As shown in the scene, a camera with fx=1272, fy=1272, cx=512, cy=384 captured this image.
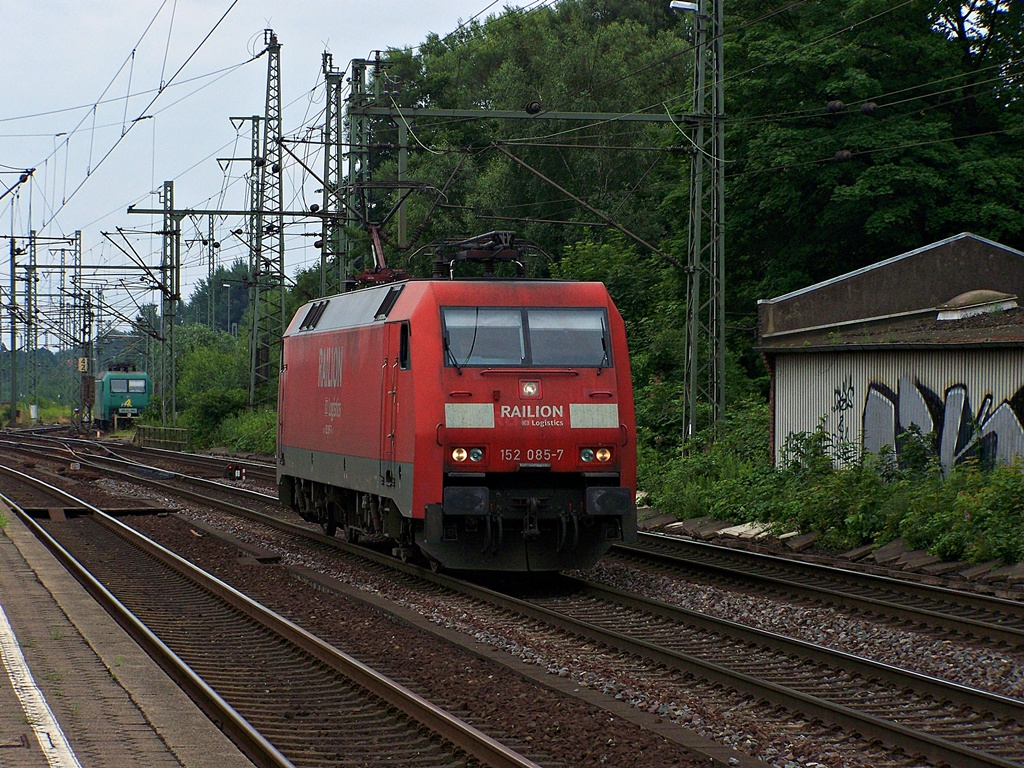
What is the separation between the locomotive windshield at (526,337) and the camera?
13617 millimetres

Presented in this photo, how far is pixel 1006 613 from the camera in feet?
38.3

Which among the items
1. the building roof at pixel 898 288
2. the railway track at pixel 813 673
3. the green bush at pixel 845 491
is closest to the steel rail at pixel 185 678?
the railway track at pixel 813 673

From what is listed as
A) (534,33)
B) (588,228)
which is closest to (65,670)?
(588,228)

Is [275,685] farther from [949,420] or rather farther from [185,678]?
[949,420]

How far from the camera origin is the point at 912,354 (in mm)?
18531

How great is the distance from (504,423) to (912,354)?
311 inches

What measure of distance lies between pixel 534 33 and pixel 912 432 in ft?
145

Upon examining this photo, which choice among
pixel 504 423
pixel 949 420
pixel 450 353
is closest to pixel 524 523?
pixel 504 423

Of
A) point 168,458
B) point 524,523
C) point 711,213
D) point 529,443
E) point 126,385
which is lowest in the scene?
point 168,458

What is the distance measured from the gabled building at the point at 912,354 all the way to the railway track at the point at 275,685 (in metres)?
10.1

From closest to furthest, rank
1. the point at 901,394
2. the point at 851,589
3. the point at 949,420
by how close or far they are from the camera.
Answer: the point at 851,589
the point at 949,420
the point at 901,394

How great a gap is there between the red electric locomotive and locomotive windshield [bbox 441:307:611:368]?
0.01 meters

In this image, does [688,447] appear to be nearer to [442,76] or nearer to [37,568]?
[37,568]

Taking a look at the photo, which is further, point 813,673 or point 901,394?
point 901,394
